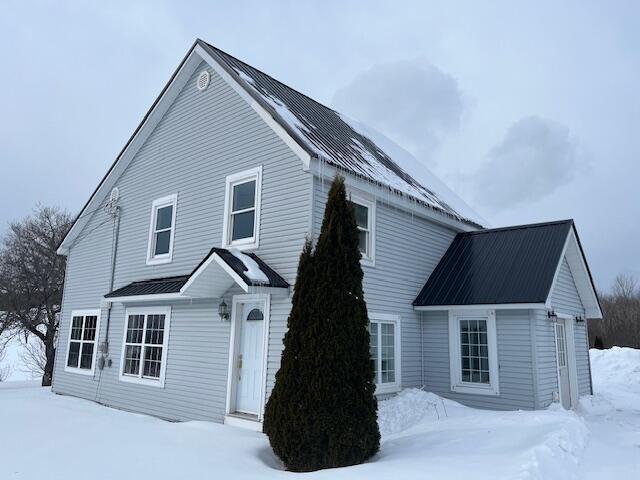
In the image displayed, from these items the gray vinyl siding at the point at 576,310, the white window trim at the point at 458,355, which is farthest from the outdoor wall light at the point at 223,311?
the gray vinyl siding at the point at 576,310

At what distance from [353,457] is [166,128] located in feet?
32.4

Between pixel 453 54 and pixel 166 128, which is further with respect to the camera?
pixel 453 54

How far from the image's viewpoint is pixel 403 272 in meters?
11.1

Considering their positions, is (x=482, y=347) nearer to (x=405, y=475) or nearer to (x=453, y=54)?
(x=405, y=475)

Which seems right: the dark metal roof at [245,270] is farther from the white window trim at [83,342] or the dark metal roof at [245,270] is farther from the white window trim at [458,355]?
the white window trim at [83,342]

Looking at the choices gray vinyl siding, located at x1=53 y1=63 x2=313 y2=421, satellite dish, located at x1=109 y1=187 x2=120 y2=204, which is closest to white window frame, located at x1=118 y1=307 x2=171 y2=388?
gray vinyl siding, located at x1=53 y1=63 x2=313 y2=421

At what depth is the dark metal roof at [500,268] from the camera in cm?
1014

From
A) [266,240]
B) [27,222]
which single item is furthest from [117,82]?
[266,240]

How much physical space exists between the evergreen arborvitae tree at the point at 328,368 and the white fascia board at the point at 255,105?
1979 mm

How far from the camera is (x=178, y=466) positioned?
19.3 ft

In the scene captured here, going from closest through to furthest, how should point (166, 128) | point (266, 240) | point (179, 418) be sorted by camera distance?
point (266, 240) < point (179, 418) < point (166, 128)

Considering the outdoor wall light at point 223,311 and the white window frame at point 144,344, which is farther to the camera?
the white window frame at point 144,344

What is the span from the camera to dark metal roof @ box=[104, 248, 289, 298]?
8.46m

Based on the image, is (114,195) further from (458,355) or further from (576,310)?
(576,310)
